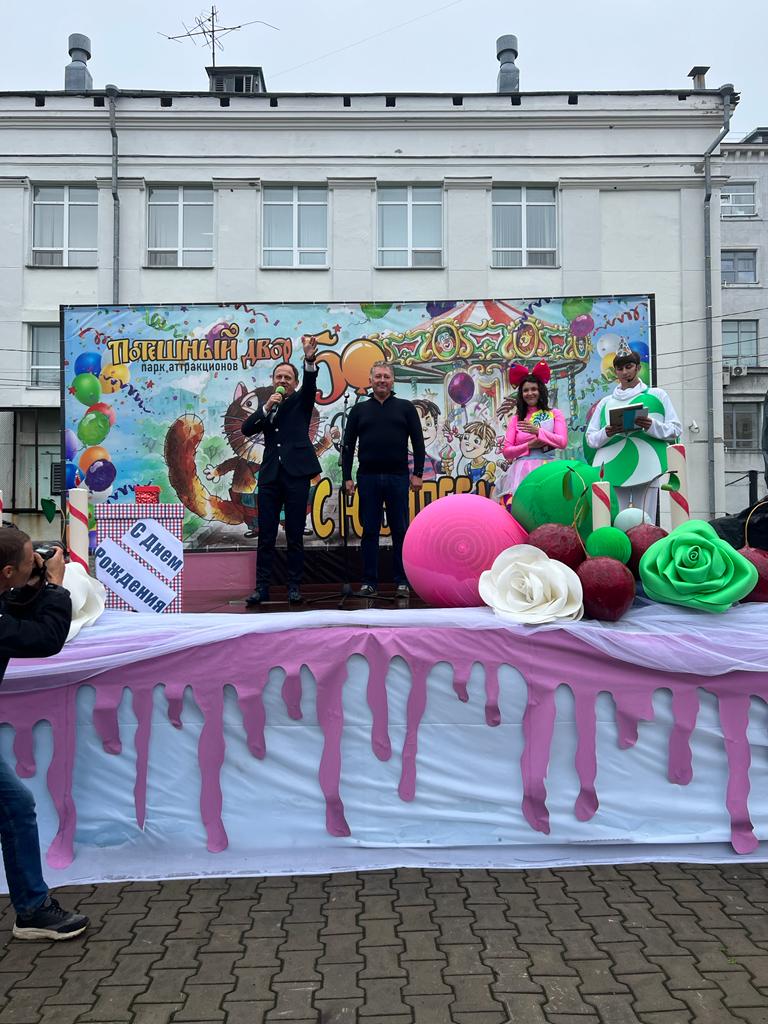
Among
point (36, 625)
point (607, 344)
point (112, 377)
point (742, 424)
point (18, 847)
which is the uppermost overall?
point (742, 424)

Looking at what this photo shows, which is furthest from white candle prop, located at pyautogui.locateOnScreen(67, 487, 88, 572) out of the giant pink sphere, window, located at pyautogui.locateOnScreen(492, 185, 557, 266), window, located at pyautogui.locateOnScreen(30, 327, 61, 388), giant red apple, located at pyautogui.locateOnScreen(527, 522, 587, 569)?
window, located at pyautogui.locateOnScreen(30, 327, 61, 388)

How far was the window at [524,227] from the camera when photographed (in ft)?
64.3

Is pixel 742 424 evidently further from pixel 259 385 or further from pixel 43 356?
pixel 259 385

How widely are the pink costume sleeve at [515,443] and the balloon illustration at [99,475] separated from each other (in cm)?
463

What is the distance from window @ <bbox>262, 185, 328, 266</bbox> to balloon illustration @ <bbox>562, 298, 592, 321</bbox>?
40.7 ft

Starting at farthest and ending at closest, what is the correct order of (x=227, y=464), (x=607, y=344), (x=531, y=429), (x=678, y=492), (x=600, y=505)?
(x=227, y=464)
(x=607, y=344)
(x=531, y=429)
(x=678, y=492)
(x=600, y=505)

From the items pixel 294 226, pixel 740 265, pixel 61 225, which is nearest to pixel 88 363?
pixel 294 226

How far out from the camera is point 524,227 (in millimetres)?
19609

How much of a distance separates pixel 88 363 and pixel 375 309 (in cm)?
290

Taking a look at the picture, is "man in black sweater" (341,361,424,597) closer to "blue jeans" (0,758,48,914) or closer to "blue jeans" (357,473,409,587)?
"blue jeans" (357,473,409,587)

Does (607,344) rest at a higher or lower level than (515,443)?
higher

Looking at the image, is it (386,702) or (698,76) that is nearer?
(386,702)

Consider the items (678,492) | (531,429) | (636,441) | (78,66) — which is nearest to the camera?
(678,492)

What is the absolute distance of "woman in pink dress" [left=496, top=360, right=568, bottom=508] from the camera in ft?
17.4
